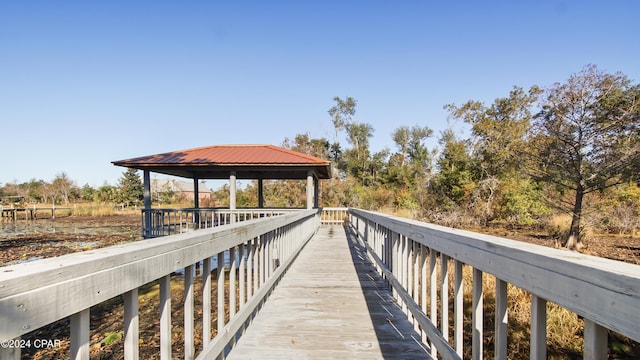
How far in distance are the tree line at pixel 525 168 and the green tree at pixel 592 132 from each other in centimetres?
3

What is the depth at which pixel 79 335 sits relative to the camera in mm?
896

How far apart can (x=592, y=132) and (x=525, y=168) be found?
2.39m

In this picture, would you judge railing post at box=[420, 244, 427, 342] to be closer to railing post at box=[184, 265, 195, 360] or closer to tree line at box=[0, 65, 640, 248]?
railing post at box=[184, 265, 195, 360]

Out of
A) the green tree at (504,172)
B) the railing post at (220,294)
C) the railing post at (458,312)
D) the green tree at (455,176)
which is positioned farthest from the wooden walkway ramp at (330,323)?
the green tree at (455,176)

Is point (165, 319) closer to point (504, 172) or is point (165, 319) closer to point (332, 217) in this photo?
point (332, 217)

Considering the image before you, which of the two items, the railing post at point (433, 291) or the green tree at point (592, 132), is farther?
the green tree at point (592, 132)

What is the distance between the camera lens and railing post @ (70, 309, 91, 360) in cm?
87

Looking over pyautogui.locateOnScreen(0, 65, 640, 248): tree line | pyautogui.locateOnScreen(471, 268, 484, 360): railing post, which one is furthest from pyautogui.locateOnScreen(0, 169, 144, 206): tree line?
pyautogui.locateOnScreen(471, 268, 484, 360): railing post

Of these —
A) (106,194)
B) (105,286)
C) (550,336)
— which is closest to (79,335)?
(105,286)

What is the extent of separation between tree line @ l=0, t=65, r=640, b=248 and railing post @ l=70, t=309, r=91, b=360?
482 inches

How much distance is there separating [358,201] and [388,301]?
19188mm

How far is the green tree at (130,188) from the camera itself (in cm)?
3953

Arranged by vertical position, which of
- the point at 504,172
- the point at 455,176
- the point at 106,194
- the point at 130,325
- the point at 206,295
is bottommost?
the point at 106,194

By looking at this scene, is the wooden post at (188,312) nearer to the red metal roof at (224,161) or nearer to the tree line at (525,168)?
the red metal roof at (224,161)
